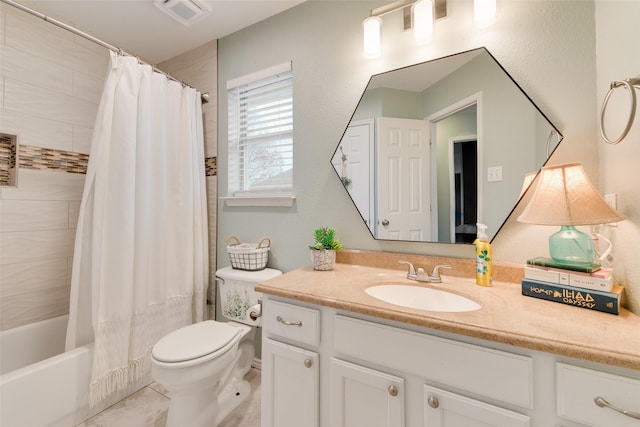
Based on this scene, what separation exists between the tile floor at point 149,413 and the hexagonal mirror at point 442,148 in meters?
1.28

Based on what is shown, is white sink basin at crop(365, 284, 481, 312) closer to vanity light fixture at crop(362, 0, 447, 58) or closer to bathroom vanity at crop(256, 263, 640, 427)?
bathroom vanity at crop(256, 263, 640, 427)

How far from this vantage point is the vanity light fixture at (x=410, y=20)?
4.25 feet

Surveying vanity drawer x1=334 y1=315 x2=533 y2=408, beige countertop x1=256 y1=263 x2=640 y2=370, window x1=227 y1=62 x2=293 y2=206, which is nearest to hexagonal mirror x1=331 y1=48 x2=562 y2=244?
beige countertop x1=256 y1=263 x2=640 y2=370

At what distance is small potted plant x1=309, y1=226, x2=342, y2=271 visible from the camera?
4.57ft

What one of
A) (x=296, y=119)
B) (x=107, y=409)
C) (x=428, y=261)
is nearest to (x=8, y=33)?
(x=296, y=119)

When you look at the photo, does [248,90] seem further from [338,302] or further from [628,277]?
[628,277]

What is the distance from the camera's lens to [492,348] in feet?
2.39

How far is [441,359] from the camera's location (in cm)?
79

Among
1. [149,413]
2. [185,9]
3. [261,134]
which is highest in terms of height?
[185,9]

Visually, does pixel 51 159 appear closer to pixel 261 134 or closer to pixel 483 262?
pixel 261 134

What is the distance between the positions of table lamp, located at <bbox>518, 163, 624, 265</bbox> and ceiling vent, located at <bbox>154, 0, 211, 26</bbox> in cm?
223

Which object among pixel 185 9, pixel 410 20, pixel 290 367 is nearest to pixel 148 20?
pixel 185 9

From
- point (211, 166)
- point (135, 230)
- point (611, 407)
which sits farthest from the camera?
point (211, 166)

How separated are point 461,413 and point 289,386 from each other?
2.07ft
